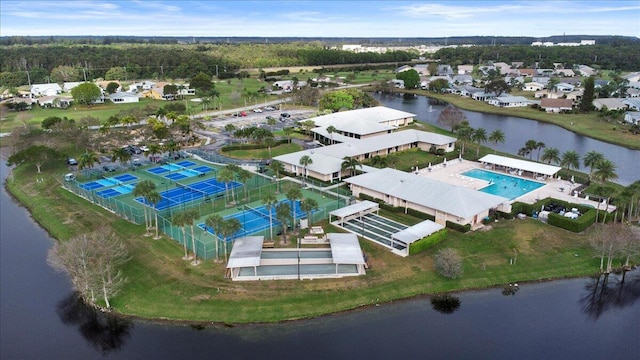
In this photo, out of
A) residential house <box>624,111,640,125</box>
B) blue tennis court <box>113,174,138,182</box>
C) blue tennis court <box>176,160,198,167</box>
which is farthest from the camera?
residential house <box>624,111,640,125</box>

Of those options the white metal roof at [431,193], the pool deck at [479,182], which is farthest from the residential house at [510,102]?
the white metal roof at [431,193]

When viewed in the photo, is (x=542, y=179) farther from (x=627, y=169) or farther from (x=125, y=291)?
(x=125, y=291)


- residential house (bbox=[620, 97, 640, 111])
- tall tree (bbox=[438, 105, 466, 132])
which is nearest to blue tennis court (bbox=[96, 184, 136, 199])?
tall tree (bbox=[438, 105, 466, 132])

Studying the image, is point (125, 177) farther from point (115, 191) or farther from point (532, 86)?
point (532, 86)

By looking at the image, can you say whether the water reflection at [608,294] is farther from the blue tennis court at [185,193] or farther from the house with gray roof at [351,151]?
the blue tennis court at [185,193]

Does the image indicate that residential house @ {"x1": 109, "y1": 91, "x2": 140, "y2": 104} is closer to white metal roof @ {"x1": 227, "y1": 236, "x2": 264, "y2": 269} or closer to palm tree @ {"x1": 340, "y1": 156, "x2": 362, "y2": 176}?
palm tree @ {"x1": 340, "y1": 156, "x2": 362, "y2": 176}

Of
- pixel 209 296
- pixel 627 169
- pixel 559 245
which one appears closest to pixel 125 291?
pixel 209 296
